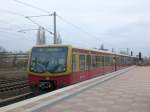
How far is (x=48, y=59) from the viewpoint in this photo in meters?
19.1

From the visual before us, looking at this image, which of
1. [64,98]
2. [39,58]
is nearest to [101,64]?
[39,58]

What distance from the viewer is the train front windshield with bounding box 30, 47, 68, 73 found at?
61.1ft

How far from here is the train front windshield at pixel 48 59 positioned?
61.1 feet

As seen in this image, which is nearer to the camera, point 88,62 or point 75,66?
point 75,66

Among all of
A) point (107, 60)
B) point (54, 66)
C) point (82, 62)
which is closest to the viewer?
point (54, 66)

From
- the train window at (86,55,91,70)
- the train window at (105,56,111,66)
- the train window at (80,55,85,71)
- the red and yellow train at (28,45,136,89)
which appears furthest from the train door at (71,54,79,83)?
the train window at (105,56,111,66)

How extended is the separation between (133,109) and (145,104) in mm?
1056

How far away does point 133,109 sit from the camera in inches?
371

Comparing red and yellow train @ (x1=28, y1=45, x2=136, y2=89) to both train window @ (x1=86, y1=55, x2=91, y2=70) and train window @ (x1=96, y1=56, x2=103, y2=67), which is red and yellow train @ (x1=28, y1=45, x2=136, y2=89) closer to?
train window @ (x1=86, y1=55, x2=91, y2=70)

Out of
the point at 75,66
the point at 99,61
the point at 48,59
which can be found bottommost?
the point at 75,66

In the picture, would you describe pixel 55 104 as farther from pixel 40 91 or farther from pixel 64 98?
pixel 40 91

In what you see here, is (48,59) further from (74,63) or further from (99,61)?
(99,61)

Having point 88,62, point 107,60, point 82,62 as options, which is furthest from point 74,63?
point 107,60

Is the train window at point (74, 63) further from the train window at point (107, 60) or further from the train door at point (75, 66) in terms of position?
the train window at point (107, 60)
